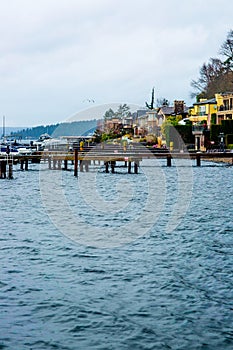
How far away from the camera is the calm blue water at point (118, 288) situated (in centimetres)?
1055

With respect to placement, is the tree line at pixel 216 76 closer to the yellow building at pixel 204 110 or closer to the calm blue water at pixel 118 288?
the yellow building at pixel 204 110

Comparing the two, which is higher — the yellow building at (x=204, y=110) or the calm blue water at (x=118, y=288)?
the yellow building at (x=204, y=110)

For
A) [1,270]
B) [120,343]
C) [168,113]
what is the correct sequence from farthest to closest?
1. [168,113]
2. [1,270]
3. [120,343]

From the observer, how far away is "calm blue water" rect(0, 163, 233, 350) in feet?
34.6

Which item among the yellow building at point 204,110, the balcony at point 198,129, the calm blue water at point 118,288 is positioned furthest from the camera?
the yellow building at point 204,110

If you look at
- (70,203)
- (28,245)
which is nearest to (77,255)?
(28,245)

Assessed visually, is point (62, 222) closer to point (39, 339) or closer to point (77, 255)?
point (77, 255)

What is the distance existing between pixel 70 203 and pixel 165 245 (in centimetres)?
1223

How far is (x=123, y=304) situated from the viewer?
39.8ft

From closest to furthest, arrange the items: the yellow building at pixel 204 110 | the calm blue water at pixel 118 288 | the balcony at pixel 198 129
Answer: the calm blue water at pixel 118 288, the balcony at pixel 198 129, the yellow building at pixel 204 110

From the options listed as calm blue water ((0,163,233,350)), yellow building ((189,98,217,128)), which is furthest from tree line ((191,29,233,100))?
calm blue water ((0,163,233,350))

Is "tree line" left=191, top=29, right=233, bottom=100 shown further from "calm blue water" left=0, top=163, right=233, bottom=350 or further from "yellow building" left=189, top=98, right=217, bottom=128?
"calm blue water" left=0, top=163, right=233, bottom=350

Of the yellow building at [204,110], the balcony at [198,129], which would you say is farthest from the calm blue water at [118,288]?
the yellow building at [204,110]

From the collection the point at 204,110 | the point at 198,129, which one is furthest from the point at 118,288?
the point at 204,110
